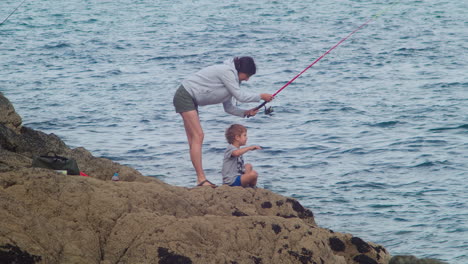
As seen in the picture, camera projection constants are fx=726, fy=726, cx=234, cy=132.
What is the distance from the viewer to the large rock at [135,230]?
13.0 feet

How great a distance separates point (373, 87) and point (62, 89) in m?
6.63

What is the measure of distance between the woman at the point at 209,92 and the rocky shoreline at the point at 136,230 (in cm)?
152

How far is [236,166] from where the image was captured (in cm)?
659

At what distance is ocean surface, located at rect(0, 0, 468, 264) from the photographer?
8.48 m

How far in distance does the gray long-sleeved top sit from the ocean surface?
5.80 ft

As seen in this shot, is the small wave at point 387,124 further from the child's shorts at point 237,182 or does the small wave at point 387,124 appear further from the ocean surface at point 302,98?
the child's shorts at point 237,182

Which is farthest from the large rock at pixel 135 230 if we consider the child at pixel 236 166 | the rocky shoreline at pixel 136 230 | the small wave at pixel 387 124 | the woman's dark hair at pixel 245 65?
the small wave at pixel 387 124

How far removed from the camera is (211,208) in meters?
5.30

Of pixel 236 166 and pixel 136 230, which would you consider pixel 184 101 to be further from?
pixel 136 230

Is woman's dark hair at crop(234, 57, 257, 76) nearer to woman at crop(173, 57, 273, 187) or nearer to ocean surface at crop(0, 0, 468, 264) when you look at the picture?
woman at crop(173, 57, 273, 187)

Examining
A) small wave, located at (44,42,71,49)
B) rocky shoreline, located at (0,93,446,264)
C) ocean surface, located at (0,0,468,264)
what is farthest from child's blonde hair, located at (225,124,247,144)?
small wave, located at (44,42,71,49)

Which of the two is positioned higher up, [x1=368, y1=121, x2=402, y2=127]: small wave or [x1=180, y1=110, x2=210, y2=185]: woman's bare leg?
[x1=180, y1=110, x2=210, y2=185]: woman's bare leg

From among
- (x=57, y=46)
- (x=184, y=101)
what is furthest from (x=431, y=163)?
(x=57, y=46)

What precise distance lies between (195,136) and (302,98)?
25.5 feet
